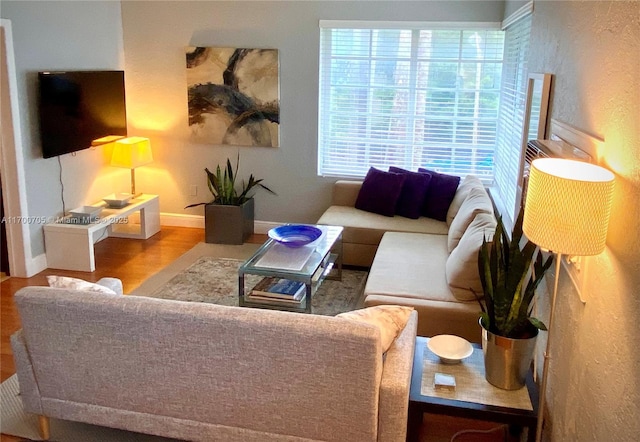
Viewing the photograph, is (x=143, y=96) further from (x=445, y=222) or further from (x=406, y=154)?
(x=445, y=222)

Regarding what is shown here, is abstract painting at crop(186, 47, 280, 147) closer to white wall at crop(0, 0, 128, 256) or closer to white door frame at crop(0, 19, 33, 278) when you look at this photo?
white wall at crop(0, 0, 128, 256)

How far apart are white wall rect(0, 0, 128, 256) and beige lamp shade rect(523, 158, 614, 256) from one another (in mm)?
4053

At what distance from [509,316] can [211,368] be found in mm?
1142

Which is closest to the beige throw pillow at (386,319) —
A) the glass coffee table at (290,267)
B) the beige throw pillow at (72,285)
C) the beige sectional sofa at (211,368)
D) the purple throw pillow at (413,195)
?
the beige sectional sofa at (211,368)

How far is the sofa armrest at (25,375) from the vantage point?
246cm

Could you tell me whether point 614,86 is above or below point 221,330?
above

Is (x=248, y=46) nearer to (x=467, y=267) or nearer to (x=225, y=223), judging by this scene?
(x=225, y=223)

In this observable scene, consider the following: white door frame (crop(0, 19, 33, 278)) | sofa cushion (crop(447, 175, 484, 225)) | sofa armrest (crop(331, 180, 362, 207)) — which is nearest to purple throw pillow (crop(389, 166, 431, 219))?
sofa cushion (crop(447, 175, 484, 225))

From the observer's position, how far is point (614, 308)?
160cm

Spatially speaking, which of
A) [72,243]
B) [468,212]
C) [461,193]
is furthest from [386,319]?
[72,243]

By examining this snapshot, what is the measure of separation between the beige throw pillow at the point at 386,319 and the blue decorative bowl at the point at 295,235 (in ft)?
5.63

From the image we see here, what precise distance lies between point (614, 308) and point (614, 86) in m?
0.65

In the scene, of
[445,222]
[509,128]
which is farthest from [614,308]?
[445,222]

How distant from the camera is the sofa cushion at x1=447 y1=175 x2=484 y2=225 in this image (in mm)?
4828
